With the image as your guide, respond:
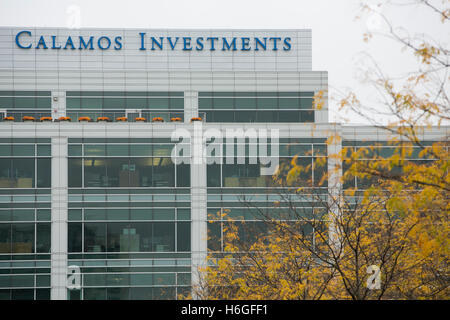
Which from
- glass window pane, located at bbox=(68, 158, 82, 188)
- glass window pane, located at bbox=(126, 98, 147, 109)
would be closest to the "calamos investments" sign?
glass window pane, located at bbox=(126, 98, 147, 109)

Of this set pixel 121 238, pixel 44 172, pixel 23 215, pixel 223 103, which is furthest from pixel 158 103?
pixel 23 215

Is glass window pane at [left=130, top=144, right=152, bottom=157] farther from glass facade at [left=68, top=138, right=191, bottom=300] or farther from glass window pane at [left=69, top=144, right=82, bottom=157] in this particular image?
glass window pane at [left=69, top=144, right=82, bottom=157]

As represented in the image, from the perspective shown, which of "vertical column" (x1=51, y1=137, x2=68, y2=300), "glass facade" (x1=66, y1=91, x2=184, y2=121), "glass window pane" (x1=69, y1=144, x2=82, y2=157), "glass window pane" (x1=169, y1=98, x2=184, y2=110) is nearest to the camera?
"vertical column" (x1=51, y1=137, x2=68, y2=300)

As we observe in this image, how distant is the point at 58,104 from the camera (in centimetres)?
4241

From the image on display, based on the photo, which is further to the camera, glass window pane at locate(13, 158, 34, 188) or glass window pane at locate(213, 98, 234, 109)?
glass window pane at locate(213, 98, 234, 109)

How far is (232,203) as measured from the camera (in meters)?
38.9

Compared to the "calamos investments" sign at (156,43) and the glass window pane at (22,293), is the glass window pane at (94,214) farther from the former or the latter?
the "calamos investments" sign at (156,43)

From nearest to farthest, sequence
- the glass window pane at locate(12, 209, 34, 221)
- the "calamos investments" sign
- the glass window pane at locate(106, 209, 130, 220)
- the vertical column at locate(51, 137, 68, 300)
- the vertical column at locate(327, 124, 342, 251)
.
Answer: the vertical column at locate(327, 124, 342, 251) < the vertical column at locate(51, 137, 68, 300) < the glass window pane at locate(12, 209, 34, 221) < the glass window pane at locate(106, 209, 130, 220) < the "calamos investments" sign

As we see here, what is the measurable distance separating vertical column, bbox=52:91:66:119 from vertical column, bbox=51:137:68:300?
348cm

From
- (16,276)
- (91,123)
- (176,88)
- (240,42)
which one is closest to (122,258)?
(16,276)

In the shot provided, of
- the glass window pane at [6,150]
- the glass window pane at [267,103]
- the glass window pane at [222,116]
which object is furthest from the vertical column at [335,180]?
the glass window pane at [6,150]

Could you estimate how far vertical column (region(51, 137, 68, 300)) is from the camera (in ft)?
124

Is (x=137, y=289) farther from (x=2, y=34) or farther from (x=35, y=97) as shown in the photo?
(x=2, y=34)

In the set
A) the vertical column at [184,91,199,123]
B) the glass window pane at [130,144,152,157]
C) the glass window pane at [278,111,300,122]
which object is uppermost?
the vertical column at [184,91,199,123]
